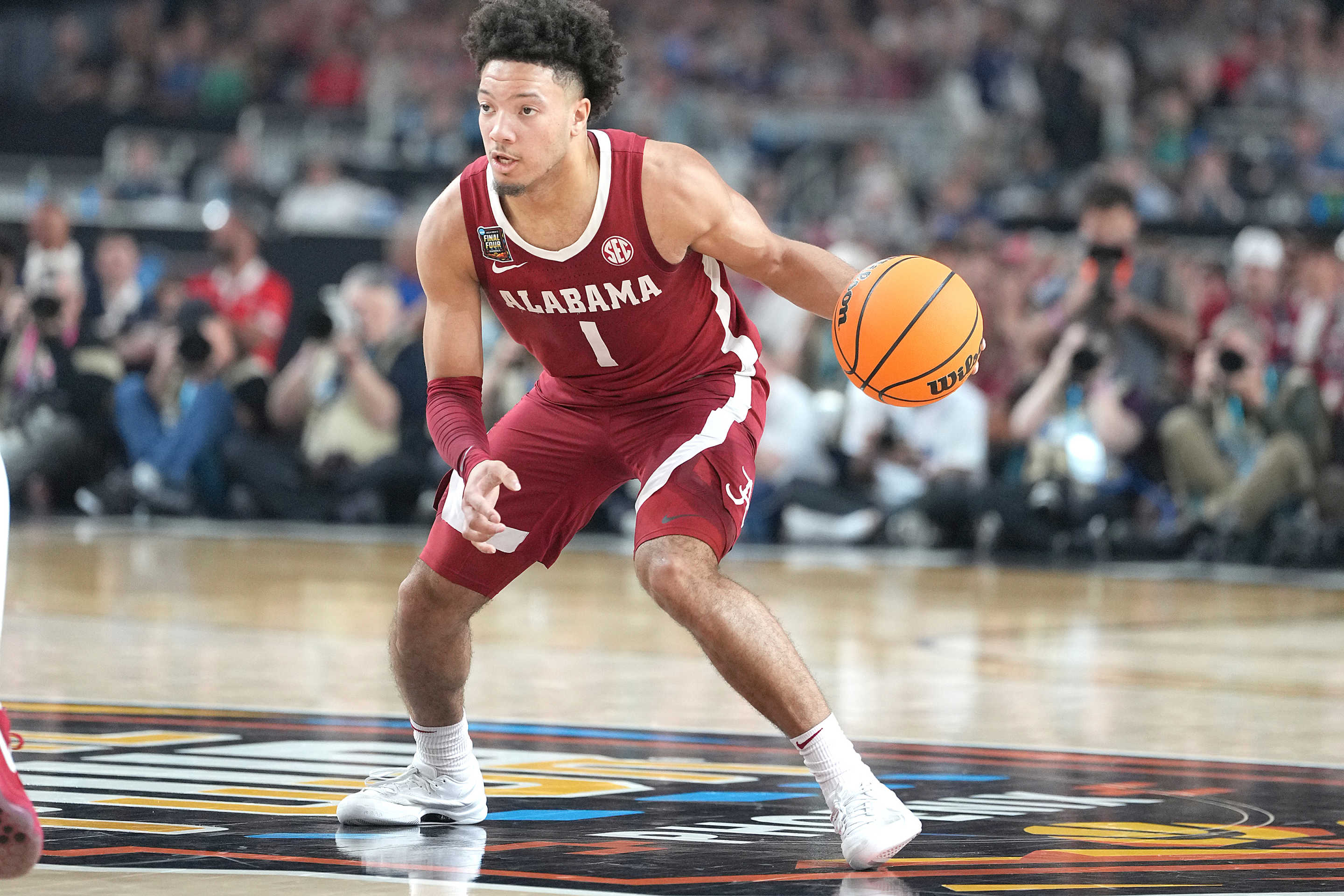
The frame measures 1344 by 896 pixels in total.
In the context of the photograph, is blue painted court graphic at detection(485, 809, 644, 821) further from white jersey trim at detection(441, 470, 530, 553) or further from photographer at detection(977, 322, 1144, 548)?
photographer at detection(977, 322, 1144, 548)

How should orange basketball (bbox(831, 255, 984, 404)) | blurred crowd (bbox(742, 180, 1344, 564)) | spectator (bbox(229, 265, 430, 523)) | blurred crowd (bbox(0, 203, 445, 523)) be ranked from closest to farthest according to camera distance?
orange basketball (bbox(831, 255, 984, 404)) < blurred crowd (bbox(742, 180, 1344, 564)) < spectator (bbox(229, 265, 430, 523)) < blurred crowd (bbox(0, 203, 445, 523))

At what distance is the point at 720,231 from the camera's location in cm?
434

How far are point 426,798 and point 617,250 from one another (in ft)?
4.25

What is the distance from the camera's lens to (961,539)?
12086mm

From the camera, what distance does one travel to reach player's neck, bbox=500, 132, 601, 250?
14.2ft

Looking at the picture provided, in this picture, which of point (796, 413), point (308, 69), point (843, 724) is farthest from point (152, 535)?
point (308, 69)

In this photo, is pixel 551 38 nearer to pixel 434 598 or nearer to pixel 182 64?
pixel 434 598

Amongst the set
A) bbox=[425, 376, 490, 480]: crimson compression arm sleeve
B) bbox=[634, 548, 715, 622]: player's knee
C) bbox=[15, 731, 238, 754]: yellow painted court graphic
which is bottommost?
bbox=[15, 731, 238, 754]: yellow painted court graphic

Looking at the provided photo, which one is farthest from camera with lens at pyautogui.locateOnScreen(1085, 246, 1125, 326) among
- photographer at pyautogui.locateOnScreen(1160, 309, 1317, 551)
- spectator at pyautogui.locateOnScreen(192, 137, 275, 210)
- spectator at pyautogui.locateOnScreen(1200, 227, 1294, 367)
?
spectator at pyautogui.locateOnScreen(192, 137, 275, 210)

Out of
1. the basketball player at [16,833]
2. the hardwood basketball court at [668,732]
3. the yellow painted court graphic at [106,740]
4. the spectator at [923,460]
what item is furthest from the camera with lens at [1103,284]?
the basketball player at [16,833]

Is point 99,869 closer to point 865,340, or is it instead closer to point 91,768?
point 91,768

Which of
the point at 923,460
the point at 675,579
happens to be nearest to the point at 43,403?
the point at 923,460

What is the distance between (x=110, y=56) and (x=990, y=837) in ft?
63.1

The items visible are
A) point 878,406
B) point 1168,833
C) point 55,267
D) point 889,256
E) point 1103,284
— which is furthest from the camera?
point 55,267
